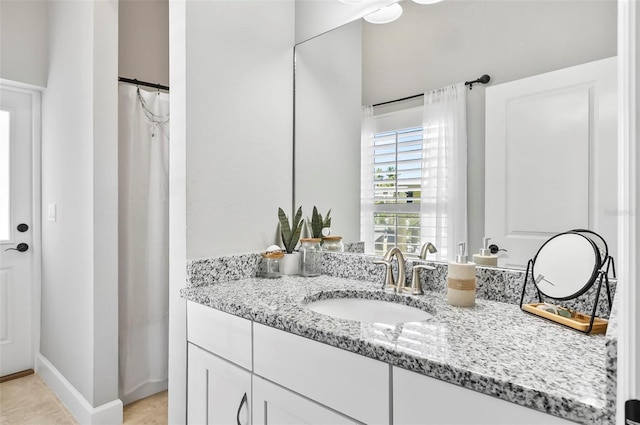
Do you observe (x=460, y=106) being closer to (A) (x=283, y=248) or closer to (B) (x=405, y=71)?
(B) (x=405, y=71)

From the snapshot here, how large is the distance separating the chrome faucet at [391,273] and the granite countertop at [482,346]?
0.20 feet

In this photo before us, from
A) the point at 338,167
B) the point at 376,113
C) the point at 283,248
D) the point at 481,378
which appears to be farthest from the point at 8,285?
the point at 481,378

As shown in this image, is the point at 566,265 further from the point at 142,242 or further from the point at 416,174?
the point at 142,242

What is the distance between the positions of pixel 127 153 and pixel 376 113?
152cm

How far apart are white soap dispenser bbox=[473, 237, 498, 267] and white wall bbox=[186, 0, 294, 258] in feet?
2.86

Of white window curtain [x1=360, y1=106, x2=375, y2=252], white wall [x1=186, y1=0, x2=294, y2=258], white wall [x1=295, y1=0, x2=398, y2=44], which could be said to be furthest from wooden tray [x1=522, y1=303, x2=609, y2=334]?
white wall [x1=295, y1=0, x2=398, y2=44]

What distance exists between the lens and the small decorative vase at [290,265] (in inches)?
62.6

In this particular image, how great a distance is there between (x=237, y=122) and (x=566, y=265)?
49.5 inches

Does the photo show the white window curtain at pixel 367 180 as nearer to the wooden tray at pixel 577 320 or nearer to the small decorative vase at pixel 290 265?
the small decorative vase at pixel 290 265

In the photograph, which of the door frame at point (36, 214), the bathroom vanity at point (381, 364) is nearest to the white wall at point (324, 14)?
the bathroom vanity at point (381, 364)

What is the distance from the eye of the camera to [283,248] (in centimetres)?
169

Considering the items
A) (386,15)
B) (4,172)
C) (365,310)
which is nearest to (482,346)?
(365,310)

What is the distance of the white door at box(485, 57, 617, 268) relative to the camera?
0.98 m

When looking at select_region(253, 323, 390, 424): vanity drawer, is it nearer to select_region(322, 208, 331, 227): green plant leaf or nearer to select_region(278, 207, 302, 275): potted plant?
select_region(278, 207, 302, 275): potted plant
